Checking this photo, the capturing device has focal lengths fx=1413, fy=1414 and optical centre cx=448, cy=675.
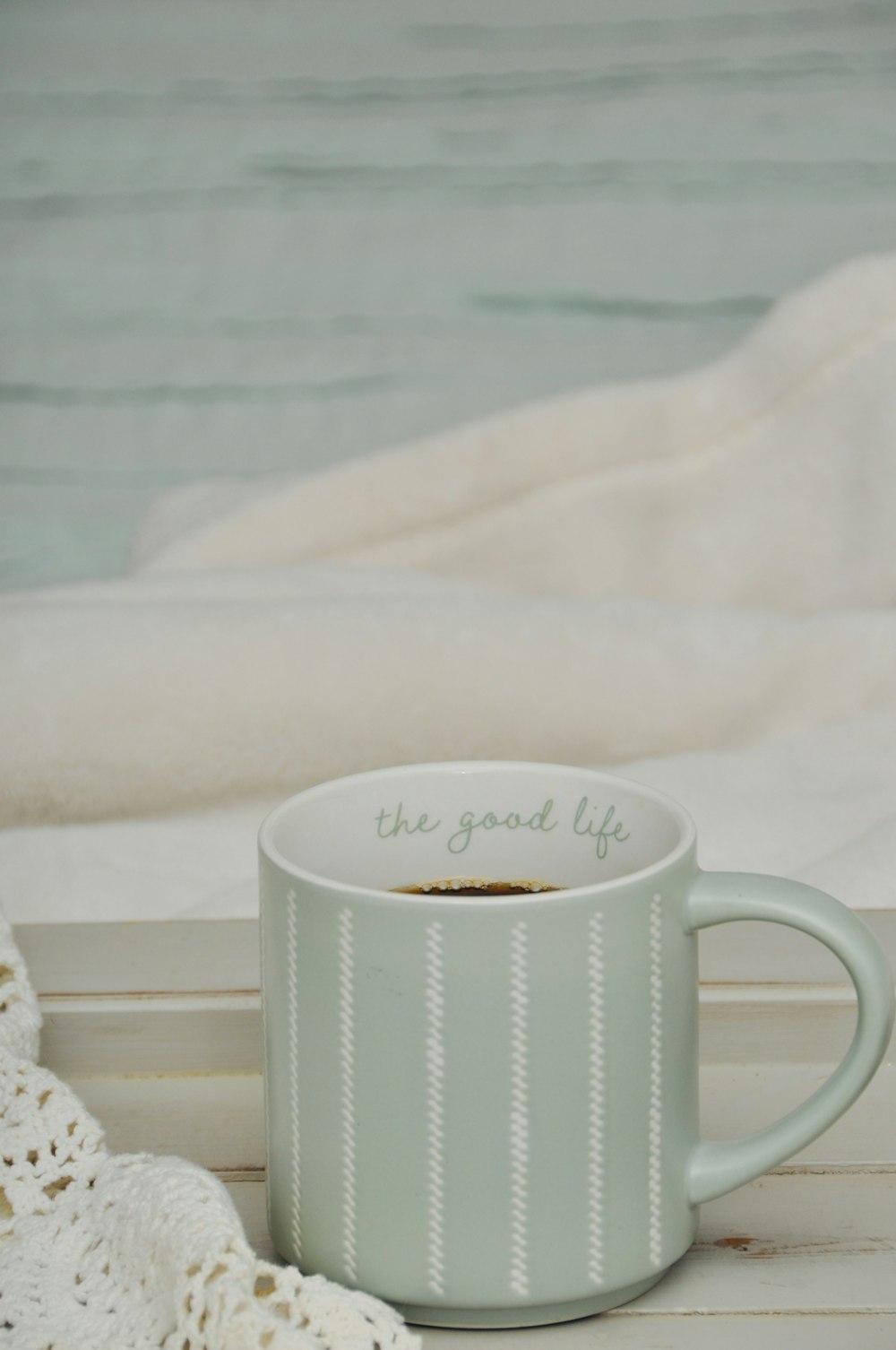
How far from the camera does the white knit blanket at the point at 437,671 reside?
340 millimetres

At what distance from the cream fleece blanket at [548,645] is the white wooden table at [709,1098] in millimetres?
74

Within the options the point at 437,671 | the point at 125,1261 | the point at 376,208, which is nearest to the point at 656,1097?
the point at 125,1261

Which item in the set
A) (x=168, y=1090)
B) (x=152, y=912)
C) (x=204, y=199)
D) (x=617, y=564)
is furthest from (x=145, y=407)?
(x=168, y=1090)

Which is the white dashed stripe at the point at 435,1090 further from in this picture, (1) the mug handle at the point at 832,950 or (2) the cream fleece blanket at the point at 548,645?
(2) the cream fleece blanket at the point at 548,645

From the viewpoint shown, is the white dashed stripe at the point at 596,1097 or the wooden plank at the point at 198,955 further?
the wooden plank at the point at 198,955

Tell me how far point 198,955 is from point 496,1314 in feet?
0.66

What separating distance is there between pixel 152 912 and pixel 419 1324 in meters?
0.30

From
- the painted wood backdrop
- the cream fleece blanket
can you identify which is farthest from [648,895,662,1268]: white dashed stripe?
the painted wood backdrop

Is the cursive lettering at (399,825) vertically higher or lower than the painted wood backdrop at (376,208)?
lower

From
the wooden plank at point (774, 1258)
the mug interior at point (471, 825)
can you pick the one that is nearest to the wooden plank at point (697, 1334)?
the wooden plank at point (774, 1258)

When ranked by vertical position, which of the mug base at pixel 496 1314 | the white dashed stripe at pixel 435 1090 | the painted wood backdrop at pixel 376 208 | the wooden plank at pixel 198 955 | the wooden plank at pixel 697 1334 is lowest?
the wooden plank at pixel 697 1334

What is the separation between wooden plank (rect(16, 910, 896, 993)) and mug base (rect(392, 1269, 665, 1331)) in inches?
6.3

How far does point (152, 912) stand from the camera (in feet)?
1.95

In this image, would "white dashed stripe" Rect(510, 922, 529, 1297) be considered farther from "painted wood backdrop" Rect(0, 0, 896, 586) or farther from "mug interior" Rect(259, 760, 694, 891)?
"painted wood backdrop" Rect(0, 0, 896, 586)
